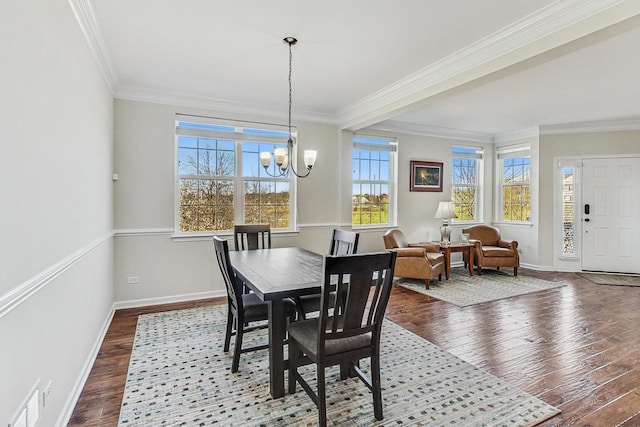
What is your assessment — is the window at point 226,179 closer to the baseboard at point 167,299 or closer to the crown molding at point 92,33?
the baseboard at point 167,299

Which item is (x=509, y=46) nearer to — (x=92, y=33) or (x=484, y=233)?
(x=92, y=33)

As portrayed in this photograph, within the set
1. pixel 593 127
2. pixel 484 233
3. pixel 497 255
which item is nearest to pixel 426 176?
pixel 484 233

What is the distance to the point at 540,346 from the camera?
3027 millimetres

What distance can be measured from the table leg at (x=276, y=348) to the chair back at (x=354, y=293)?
457 millimetres

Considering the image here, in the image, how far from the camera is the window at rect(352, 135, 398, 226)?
5734 mm

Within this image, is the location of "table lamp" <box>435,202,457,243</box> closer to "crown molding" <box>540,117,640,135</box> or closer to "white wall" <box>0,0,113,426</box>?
"crown molding" <box>540,117,640,135</box>

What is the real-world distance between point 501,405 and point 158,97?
4.58 meters

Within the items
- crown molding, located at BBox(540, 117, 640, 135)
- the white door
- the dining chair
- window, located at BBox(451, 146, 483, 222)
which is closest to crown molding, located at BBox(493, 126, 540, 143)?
crown molding, located at BBox(540, 117, 640, 135)

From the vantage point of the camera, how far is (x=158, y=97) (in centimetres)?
415

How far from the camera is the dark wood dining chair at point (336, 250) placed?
270cm

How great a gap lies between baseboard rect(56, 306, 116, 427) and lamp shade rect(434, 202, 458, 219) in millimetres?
5269

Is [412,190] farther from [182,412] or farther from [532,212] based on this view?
[182,412]

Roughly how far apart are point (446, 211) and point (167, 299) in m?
4.73

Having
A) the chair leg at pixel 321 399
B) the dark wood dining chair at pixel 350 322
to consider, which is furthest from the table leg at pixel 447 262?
the chair leg at pixel 321 399
